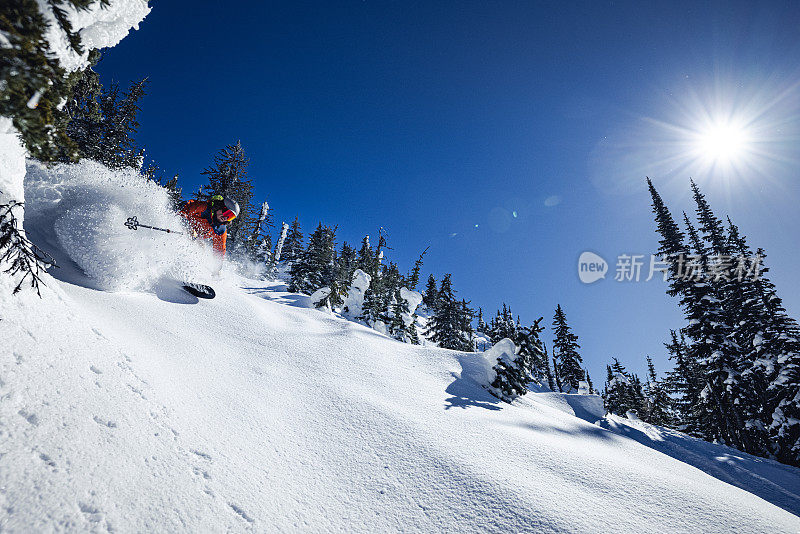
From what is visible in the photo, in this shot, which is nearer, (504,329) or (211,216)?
(211,216)

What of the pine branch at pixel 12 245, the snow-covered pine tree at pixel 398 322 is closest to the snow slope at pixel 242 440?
the pine branch at pixel 12 245

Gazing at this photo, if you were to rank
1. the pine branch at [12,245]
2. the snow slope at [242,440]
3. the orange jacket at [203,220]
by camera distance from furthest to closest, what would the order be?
the orange jacket at [203,220]
the pine branch at [12,245]
the snow slope at [242,440]

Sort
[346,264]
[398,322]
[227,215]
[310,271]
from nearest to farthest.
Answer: [227,215] → [398,322] → [310,271] → [346,264]

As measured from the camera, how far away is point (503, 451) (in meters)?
4.26

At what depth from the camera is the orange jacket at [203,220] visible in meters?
9.39

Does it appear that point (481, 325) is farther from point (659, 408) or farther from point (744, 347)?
point (744, 347)

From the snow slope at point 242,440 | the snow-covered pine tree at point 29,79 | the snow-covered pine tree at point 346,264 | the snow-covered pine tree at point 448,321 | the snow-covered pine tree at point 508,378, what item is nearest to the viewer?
the snow slope at point 242,440

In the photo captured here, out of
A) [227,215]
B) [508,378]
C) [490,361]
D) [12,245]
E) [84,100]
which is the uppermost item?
[227,215]

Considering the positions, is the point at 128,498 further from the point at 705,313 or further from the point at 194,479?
the point at 705,313

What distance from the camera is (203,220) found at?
962 cm

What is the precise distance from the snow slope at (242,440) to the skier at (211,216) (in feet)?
8.72

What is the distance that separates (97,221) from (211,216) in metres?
3.73

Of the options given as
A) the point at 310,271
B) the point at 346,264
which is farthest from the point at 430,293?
the point at 310,271

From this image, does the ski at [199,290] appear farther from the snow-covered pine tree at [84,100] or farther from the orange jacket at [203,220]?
the snow-covered pine tree at [84,100]
